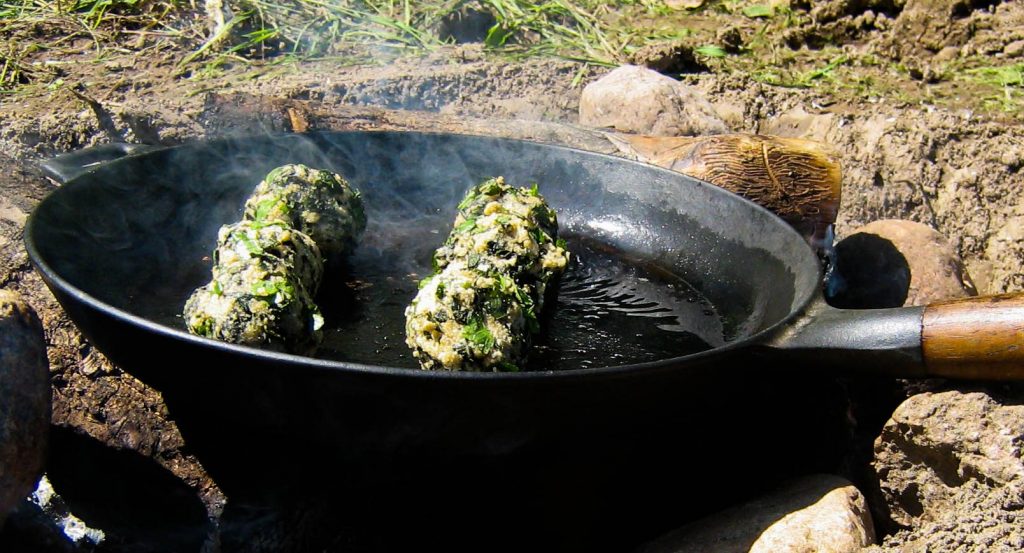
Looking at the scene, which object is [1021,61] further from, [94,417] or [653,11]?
[94,417]

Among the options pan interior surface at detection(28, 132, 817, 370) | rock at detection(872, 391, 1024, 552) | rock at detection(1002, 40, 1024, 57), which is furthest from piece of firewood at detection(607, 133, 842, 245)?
rock at detection(1002, 40, 1024, 57)

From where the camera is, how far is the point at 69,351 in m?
3.49

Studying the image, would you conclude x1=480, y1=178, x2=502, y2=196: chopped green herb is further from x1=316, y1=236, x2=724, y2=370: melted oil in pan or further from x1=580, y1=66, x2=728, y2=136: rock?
x1=580, y1=66, x2=728, y2=136: rock

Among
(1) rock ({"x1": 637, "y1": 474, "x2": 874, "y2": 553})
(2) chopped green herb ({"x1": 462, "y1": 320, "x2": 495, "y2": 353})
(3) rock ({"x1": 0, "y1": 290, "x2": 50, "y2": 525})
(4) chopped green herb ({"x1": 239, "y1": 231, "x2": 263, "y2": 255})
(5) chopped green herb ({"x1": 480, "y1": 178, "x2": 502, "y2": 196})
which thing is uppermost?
(5) chopped green herb ({"x1": 480, "y1": 178, "x2": 502, "y2": 196})

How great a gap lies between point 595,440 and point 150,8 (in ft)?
22.1

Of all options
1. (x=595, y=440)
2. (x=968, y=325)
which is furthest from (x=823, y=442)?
(x=595, y=440)

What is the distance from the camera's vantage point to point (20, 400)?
2734 millimetres

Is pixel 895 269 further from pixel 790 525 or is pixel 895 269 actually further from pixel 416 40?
pixel 416 40

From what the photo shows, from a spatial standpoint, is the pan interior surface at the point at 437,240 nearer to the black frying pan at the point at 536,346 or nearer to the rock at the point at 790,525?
the black frying pan at the point at 536,346

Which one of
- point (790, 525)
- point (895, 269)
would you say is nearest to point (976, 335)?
point (790, 525)

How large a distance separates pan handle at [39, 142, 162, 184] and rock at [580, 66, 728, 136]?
3.10m

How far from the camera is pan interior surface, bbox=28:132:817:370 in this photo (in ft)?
11.4

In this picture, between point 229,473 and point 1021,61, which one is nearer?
point 229,473

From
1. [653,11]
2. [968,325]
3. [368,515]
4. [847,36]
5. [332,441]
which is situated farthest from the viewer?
[653,11]
